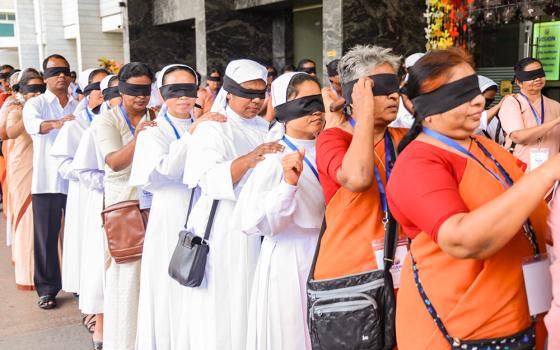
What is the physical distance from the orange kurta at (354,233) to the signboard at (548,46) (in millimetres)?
5453

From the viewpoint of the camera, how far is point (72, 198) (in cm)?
525

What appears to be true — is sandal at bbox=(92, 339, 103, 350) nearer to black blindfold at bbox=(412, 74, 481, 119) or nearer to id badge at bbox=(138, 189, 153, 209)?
id badge at bbox=(138, 189, 153, 209)

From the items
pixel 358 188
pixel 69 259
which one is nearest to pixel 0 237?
pixel 69 259

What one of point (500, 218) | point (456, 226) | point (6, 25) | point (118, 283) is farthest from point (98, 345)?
point (6, 25)

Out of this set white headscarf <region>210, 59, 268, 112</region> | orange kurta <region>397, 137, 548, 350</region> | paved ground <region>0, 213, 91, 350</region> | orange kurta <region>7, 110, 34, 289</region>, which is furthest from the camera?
orange kurta <region>7, 110, 34, 289</region>

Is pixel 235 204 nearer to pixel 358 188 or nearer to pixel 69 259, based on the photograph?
pixel 358 188

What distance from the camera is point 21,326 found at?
503cm

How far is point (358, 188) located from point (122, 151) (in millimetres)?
2196

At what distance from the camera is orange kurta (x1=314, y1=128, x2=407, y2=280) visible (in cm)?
229

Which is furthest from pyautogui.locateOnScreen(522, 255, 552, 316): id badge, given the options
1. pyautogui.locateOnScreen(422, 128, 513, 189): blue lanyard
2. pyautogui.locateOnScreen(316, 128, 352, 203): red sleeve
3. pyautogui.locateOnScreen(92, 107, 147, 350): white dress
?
pyautogui.locateOnScreen(92, 107, 147, 350): white dress

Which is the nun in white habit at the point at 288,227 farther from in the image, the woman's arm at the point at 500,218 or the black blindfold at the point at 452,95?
the woman's arm at the point at 500,218

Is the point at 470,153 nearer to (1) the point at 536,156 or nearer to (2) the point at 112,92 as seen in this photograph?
(1) the point at 536,156

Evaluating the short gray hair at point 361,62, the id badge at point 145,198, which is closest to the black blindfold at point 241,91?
the short gray hair at point 361,62

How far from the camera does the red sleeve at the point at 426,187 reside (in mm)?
1595
